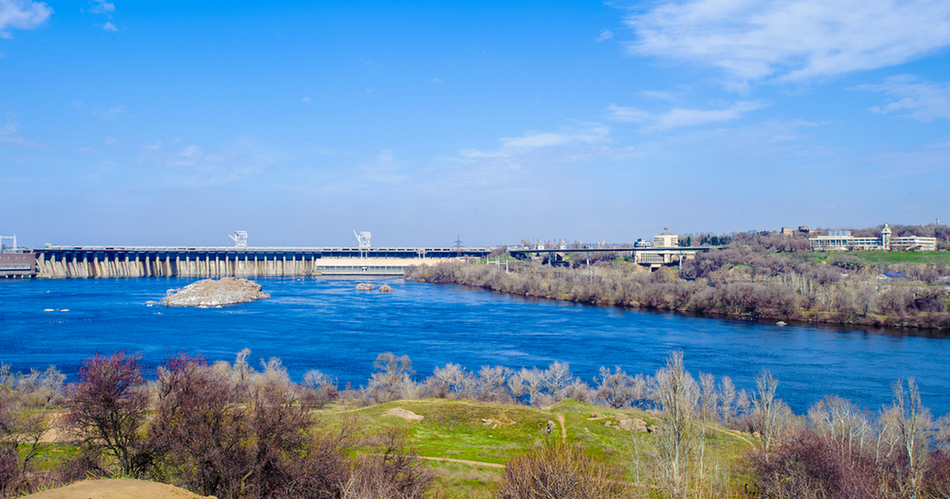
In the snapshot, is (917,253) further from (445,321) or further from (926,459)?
(926,459)

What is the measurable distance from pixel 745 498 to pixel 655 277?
190 ft

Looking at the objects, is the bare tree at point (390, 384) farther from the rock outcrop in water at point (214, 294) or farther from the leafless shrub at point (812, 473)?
the rock outcrop in water at point (214, 294)

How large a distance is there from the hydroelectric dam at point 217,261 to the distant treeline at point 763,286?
20.7m

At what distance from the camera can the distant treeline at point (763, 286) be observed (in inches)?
1831

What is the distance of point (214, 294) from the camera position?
61.8 m

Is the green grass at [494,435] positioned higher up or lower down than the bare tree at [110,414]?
lower down

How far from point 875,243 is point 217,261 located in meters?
110

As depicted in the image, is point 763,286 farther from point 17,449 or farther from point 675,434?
point 17,449

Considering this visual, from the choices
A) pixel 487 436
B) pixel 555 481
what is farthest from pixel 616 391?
pixel 555 481

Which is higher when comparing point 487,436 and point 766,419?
point 766,419

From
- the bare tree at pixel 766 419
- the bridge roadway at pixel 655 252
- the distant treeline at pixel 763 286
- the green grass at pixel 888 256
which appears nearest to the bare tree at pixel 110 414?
the bare tree at pixel 766 419

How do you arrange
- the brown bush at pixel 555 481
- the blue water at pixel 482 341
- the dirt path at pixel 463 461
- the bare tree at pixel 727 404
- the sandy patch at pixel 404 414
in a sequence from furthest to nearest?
1. the blue water at pixel 482 341
2. the bare tree at pixel 727 404
3. the sandy patch at pixel 404 414
4. the dirt path at pixel 463 461
5. the brown bush at pixel 555 481

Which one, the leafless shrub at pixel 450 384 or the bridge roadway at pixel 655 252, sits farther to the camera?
the bridge roadway at pixel 655 252

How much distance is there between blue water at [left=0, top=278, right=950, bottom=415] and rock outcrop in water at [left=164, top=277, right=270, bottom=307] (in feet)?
9.14
